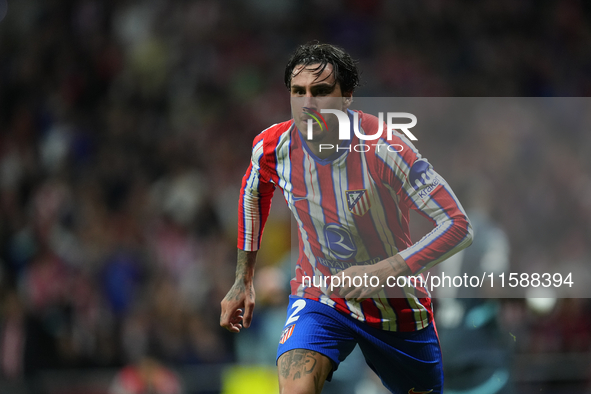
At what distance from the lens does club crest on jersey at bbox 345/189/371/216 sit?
3090 millimetres

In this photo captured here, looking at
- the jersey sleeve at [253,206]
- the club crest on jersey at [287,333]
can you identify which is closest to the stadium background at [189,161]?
the jersey sleeve at [253,206]

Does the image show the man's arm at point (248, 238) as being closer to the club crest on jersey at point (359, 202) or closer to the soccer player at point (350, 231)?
the soccer player at point (350, 231)

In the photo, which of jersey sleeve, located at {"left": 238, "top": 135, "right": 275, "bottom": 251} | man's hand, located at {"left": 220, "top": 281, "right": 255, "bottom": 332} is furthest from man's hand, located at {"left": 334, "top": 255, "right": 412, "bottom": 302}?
jersey sleeve, located at {"left": 238, "top": 135, "right": 275, "bottom": 251}

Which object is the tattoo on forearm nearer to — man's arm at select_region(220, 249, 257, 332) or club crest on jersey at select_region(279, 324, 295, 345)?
club crest on jersey at select_region(279, 324, 295, 345)

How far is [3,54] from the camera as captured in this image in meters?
9.11

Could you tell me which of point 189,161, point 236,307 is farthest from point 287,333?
point 189,161

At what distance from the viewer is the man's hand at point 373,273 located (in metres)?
2.84

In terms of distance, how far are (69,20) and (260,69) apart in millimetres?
2879

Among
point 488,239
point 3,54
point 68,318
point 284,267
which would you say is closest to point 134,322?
point 68,318

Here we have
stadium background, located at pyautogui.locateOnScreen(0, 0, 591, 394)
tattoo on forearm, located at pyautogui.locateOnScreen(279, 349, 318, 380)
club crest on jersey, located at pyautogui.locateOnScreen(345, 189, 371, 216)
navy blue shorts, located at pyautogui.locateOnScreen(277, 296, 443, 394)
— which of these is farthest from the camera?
stadium background, located at pyautogui.locateOnScreen(0, 0, 591, 394)

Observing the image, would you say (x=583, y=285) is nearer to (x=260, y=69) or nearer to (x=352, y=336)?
(x=352, y=336)

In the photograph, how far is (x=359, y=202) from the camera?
310 centimetres

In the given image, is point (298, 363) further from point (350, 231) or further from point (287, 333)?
point (350, 231)

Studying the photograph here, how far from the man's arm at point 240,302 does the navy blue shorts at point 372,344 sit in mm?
223
